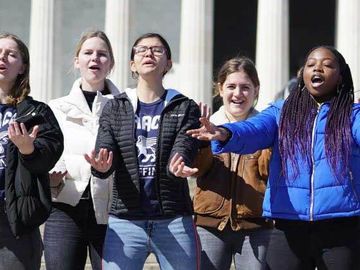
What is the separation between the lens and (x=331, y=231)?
948 cm

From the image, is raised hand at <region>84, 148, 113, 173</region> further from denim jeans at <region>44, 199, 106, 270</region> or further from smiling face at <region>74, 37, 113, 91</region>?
smiling face at <region>74, 37, 113, 91</region>

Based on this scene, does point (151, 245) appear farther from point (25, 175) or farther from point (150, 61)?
point (150, 61)

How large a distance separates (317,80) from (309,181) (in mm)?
1327

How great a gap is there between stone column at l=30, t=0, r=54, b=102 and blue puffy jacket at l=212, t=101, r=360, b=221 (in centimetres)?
4355

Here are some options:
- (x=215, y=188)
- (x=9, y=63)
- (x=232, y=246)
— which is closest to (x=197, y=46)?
(x=215, y=188)

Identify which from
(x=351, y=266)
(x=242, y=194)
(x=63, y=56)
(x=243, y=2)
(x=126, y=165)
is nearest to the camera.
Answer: (x=351, y=266)

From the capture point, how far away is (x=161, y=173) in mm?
10289

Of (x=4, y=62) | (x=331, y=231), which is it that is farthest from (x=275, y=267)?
(x=4, y=62)

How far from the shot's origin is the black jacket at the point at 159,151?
10.2 m

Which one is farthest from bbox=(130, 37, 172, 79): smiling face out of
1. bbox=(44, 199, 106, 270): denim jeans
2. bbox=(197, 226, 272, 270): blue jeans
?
bbox=(197, 226, 272, 270): blue jeans

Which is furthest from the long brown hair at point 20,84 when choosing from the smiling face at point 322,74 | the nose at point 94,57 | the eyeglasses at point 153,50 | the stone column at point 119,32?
the stone column at point 119,32

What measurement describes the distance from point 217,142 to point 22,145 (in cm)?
246

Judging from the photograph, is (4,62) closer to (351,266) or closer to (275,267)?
(275,267)

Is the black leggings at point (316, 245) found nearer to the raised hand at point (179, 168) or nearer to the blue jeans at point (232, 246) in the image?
the raised hand at point (179, 168)
